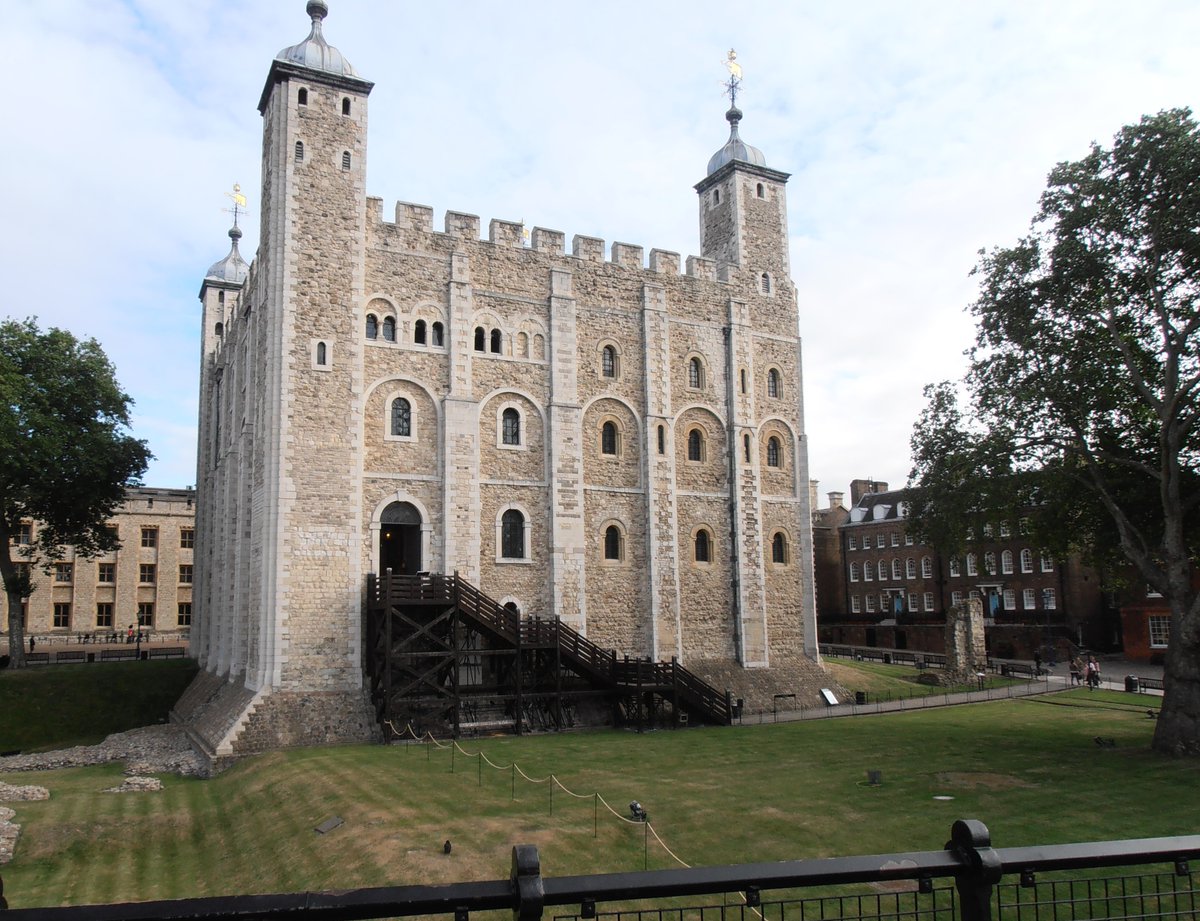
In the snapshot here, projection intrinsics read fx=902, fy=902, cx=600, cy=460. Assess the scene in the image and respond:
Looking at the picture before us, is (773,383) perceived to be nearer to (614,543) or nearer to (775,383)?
(775,383)

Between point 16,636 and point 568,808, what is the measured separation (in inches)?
1204

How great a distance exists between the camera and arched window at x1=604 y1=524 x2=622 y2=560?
104 ft

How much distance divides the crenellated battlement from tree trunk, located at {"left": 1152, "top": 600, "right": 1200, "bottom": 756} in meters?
20.5

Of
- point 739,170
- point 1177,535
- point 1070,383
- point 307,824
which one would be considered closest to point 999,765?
point 1177,535

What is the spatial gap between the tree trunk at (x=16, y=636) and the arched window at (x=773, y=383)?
3109 centimetres

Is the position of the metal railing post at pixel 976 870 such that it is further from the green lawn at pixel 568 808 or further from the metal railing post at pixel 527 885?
the green lawn at pixel 568 808

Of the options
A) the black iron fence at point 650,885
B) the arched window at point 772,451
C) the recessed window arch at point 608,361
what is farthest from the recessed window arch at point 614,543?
the black iron fence at point 650,885

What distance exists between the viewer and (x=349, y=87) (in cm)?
2848

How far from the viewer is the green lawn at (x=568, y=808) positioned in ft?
44.6

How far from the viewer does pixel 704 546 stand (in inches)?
1335

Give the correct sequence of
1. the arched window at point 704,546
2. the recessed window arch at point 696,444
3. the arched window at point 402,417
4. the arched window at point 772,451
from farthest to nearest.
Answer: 1. the arched window at point 772,451
2. the recessed window arch at point 696,444
3. the arched window at point 704,546
4. the arched window at point 402,417

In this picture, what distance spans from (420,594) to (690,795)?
11.1m

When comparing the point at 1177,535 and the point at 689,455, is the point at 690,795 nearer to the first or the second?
the point at 1177,535

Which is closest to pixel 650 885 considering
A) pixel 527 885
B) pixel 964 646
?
pixel 527 885
